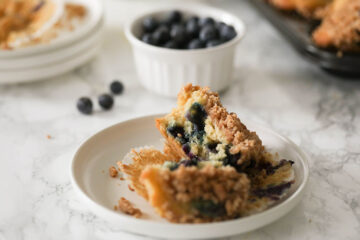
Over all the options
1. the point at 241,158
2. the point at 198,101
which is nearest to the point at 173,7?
the point at 198,101

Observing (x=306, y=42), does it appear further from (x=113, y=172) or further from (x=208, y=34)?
(x=113, y=172)

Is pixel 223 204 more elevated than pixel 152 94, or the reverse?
pixel 223 204

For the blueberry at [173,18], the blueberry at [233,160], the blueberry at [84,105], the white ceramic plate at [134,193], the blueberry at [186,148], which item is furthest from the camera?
the blueberry at [173,18]

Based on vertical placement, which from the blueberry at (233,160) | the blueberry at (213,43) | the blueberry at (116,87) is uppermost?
the blueberry at (233,160)

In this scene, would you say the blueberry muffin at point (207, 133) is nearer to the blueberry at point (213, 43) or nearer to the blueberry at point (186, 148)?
the blueberry at point (186, 148)

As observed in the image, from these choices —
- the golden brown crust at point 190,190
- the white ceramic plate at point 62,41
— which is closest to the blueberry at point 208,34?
the white ceramic plate at point 62,41

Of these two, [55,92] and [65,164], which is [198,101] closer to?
[65,164]

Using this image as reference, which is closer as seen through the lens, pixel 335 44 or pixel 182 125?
pixel 182 125
